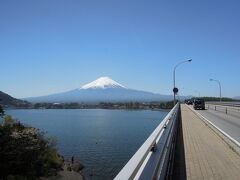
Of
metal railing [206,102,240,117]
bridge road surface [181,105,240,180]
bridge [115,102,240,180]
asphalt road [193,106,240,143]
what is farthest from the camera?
Answer: metal railing [206,102,240,117]

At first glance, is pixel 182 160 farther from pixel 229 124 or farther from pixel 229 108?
pixel 229 108

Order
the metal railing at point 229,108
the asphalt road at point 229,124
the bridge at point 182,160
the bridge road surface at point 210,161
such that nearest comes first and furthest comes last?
1. the bridge at point 182,160
2. the bridge road surface at point 210,161
3. the asphalt road at point 229,124
4. the metal railing at point 229,108

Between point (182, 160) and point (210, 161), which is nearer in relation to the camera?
point (210, 161)

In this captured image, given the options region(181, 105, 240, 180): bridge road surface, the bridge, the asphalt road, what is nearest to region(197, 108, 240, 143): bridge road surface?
the asphalt road

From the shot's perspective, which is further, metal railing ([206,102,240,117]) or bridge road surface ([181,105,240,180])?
→ metal railing ([206,102,240,117])

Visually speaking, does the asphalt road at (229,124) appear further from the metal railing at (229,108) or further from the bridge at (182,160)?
the metal railing at (229,108)

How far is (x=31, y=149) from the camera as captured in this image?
967 inches

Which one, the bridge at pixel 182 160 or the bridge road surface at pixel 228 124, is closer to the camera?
the bridge at pixel 182 160

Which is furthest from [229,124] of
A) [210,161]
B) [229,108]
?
[229,108]

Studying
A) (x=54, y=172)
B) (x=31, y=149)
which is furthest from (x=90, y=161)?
(x=31, y=149)

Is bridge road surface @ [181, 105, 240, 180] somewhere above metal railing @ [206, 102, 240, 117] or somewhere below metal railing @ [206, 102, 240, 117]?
below

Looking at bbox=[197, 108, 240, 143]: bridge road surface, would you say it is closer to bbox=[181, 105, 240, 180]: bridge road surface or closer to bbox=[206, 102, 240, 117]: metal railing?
bbox=[181, 105, 240, 180]: bridge road surface

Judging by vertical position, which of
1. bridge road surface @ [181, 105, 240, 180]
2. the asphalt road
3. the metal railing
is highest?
the metal railing

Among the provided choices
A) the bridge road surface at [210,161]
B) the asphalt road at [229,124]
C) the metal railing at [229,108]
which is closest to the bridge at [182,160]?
the bridge road surface at [210,161]
